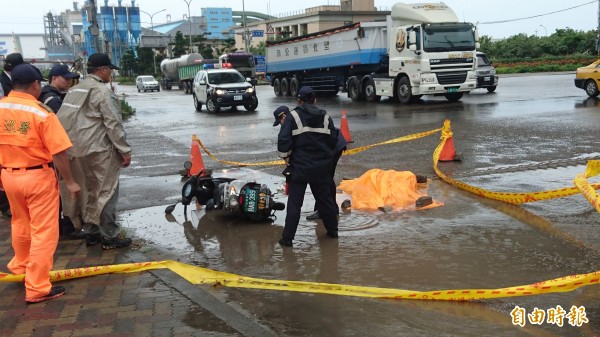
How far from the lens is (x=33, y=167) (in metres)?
4.48

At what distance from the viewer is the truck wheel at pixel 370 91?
2484 centimetres

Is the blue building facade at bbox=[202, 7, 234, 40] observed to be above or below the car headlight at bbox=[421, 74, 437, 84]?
above

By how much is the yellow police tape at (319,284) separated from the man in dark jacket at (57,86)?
6.76 ft

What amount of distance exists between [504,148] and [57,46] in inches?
5387

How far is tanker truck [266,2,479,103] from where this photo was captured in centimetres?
2108

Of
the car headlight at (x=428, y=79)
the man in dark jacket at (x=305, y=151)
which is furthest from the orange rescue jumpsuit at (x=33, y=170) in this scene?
the car headlight at (x=428, y=79)

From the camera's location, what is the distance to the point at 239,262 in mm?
5410

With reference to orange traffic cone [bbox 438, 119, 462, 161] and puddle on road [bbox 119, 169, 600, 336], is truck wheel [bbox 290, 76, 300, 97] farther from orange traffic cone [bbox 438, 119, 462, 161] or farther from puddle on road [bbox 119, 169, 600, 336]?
puddle on road [bbox 119, 169, 600, 336]

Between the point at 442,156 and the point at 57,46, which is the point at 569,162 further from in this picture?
the point at 57,46

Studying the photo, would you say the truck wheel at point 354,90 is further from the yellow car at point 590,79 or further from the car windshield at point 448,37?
the yellow car at point 590,79

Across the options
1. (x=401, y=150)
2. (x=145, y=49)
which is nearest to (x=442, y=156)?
(x=401, y=150)

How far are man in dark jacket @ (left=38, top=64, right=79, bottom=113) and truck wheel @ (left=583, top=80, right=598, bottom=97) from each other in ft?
66.6

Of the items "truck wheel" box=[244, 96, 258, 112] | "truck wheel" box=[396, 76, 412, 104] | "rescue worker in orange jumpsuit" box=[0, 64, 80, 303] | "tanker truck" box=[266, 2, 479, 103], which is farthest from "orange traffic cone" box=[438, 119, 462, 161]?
"truck wheel" box=[244, 96, 258, 112]

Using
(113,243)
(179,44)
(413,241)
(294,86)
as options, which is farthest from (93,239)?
(179,44)
